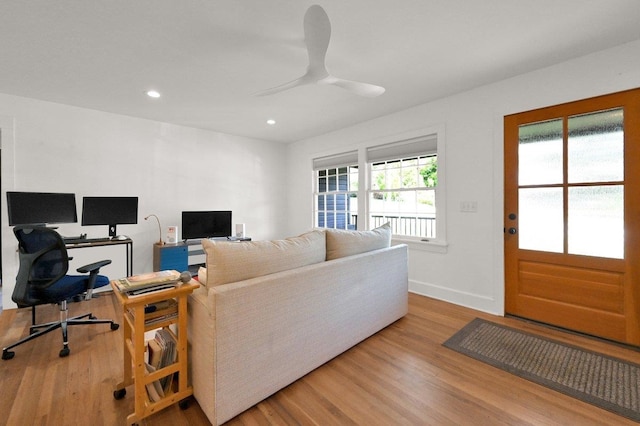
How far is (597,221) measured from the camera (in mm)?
2273

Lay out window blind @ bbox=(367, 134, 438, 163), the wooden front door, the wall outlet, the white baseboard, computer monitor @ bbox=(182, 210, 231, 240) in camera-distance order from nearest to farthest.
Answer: the wooden front door, the white baseboard, the wall outlet, window blind @ bbox=(367, 134, 438, 163), computer monitor @ bbox=(182, 210, 231, 240)

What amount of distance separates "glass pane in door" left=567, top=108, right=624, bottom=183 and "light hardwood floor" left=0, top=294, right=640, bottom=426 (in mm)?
1403

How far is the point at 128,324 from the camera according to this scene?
156 centimetres

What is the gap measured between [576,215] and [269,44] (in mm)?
3026

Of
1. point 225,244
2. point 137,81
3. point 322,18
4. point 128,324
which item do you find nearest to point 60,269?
point 128,324

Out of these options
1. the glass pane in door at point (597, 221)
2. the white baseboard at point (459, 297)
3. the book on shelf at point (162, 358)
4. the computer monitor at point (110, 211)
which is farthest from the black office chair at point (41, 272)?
the glass pane in door at point (597, 221)

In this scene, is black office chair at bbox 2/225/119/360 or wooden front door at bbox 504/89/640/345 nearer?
black office chair at bbox 2/225/119/360

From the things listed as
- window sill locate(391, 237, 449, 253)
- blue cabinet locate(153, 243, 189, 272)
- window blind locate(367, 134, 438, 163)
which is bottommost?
blue cabinet locate(153, 243, 189, 272)

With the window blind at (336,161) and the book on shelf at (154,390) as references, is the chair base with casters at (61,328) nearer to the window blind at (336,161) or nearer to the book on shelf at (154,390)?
the book on shelf at (154,390)

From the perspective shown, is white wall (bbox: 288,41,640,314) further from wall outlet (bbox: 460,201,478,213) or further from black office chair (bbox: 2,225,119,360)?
black office chair (bbox: 2,225,119,360)

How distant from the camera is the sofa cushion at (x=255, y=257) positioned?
55.7 inches

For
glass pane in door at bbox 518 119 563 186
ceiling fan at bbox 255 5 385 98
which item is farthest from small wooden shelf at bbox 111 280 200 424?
glass pane in door at bbox 518 119 563 186

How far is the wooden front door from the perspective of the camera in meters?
2.13

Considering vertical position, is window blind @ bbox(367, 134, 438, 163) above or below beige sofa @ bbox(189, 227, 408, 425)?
above
